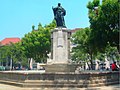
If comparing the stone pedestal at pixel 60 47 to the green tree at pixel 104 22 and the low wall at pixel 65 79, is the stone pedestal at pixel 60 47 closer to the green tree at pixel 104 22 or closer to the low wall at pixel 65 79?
the low wall at pixel 65 79

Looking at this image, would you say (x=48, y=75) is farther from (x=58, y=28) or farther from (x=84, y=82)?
(x=58, y=28)

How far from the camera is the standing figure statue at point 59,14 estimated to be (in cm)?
2209

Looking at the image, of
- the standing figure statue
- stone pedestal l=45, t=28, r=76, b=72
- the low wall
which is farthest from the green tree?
A: the low wall

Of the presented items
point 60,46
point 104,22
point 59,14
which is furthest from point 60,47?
point 104,22

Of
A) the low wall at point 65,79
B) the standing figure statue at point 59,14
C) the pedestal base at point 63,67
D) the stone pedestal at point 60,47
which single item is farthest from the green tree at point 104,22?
the low wall at point 65,79

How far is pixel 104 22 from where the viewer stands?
25781 mm

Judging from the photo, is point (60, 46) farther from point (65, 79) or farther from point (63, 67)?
point (65, 79)

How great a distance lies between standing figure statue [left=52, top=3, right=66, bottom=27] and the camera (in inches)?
870

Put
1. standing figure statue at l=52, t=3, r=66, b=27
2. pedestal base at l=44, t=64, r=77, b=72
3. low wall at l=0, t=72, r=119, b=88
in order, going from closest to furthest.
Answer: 1. low wall at l=0, t=72, r=119, b=88
2. pedestal base at l=44, t=64, r=77, b=72
3. standing figure statue at l=52, t=3, r=66, b=27

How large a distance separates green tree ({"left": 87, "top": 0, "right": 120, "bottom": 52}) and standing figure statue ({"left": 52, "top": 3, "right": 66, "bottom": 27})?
505 centimetres

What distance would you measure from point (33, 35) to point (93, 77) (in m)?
41.2

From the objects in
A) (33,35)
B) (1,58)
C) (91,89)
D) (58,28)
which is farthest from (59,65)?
(1,58)

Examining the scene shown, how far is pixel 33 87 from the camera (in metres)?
16.8

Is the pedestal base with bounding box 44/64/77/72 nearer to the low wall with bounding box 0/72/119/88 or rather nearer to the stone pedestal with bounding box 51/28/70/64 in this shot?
the stone pedestal with bounding box 51/28/70/64
